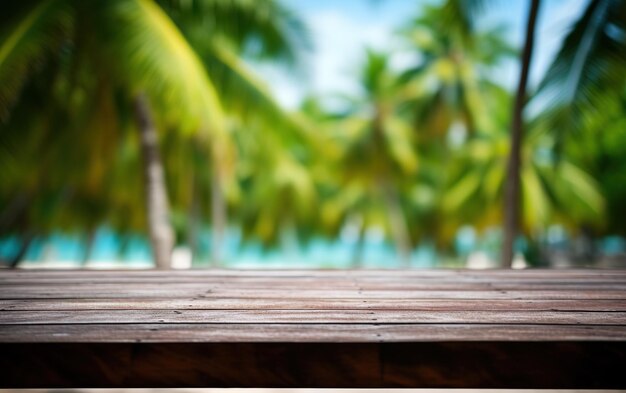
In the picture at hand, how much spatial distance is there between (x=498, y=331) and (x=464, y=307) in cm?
32

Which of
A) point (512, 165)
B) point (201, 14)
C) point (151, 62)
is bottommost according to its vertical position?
point (512, 165)

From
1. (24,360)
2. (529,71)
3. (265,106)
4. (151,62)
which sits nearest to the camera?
(24,360)

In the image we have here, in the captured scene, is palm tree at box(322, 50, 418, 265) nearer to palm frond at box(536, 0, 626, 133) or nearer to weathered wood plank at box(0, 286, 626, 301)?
palm frond at box(536, 0, 626, 133)

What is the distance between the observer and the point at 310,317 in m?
1.47

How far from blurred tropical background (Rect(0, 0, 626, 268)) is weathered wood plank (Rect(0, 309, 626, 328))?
3.22 meters

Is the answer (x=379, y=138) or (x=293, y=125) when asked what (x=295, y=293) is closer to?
(x=293, y=125)

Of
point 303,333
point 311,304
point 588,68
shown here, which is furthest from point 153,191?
point 588,68

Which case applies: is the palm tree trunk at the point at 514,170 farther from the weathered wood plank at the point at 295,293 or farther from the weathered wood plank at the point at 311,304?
the weathered wood plank at the point at 311,304

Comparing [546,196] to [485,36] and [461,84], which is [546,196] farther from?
[485,36]

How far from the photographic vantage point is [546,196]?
13.5m

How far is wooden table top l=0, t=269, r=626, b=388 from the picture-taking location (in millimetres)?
1217

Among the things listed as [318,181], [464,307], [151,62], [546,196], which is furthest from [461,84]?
[464,307]

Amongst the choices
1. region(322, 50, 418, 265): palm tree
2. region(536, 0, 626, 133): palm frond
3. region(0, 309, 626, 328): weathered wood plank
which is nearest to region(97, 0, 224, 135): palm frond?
region(0, 309, 626, 328): weathered wood plank

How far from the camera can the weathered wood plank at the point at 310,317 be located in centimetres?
142
